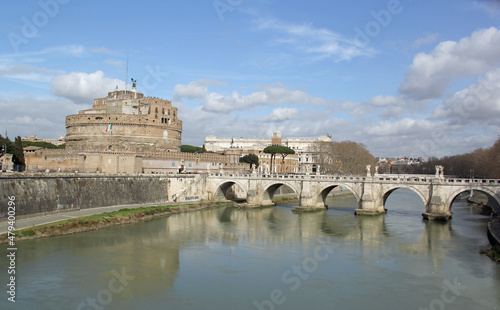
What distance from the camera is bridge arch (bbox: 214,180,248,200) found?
42.4 m

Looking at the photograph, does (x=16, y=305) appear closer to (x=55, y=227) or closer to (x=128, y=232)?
(x=55, y=227)

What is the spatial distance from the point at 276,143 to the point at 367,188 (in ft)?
188

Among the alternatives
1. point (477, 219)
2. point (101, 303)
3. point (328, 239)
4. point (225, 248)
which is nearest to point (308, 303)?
point (101, 303)

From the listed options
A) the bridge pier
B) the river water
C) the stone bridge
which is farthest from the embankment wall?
the bridge pier

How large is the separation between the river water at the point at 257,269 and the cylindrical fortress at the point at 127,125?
22527 millimetres

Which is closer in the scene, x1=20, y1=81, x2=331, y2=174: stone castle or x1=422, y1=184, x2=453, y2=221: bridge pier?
x1=422, y1=184, x2=453, y2=221: bridge pier

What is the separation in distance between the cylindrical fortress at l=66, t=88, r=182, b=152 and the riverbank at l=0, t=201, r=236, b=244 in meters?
15.9

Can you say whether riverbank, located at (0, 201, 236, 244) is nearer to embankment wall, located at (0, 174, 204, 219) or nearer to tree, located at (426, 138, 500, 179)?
embankment wall, located at (0, 174, 204, 219)

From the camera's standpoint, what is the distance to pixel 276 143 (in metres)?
91.9

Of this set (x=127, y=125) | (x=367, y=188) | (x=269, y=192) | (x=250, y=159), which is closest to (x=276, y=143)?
(x=250, y=159)

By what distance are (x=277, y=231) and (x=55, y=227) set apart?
13.3 meters

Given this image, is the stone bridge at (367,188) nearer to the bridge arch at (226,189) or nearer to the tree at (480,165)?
the bridge arch at (226,189)

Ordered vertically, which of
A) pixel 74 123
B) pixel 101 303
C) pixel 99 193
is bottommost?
pixel 101 303

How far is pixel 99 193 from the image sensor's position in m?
31.4
